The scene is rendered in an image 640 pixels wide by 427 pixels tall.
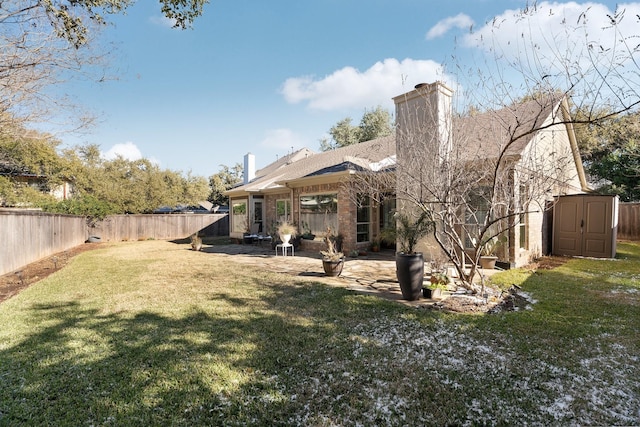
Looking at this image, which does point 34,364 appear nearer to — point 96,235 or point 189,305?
point 189,305

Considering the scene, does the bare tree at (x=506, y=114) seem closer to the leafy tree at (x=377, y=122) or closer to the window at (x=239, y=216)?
the window at (x=239, y=216)

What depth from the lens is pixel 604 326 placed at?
14.3ft

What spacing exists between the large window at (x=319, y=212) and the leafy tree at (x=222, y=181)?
26749 millimetres

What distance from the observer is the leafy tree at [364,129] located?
27.0 meters

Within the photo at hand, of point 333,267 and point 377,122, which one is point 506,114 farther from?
point 377,122

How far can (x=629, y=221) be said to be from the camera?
50.8ft

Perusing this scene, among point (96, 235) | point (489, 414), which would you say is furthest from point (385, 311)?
point (96, 235)

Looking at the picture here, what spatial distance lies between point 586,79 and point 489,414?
4297 millimetres

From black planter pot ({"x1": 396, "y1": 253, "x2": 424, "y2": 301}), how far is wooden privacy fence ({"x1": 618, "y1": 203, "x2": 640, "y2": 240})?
55.8ft

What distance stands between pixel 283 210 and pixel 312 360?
11.2 metres

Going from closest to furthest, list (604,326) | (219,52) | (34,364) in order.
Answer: (34,364) < (604,326) < (219,52)

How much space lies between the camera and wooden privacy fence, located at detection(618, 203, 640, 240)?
1525 cm

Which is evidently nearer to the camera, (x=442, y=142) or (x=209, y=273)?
(x=442, y=142)

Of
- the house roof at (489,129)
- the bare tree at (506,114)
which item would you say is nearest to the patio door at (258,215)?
the bare tree at (506,114)
